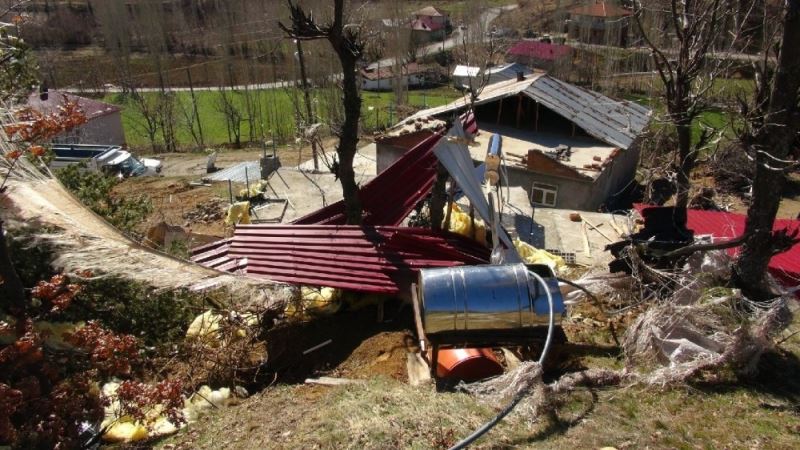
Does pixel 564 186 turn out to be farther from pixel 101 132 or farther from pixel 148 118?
pixel 148 118

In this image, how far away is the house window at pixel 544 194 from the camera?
66.7 feet

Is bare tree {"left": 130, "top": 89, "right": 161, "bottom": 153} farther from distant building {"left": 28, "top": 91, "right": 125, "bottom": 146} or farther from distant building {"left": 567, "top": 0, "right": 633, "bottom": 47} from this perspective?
distant building {"left": 567, "top": 0, "right": 633, "bottom": 47}

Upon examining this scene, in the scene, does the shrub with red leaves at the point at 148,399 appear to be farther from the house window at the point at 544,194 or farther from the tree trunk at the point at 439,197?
the house window at the point at 544,194

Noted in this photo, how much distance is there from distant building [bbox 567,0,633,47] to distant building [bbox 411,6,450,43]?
1519 cm

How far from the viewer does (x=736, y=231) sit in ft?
42.6

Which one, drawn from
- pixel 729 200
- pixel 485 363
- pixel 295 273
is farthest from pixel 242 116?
pixel 485 363

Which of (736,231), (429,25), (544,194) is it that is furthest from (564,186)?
(429,25)

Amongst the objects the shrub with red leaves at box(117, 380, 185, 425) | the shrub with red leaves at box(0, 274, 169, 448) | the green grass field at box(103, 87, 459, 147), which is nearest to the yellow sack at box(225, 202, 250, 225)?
the shrub with red leaves at box(0, 274, 169, 448)

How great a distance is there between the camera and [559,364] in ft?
26.8

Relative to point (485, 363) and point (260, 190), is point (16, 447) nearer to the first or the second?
point (485, 363)

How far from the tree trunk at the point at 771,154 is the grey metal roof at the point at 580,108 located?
14129 mm

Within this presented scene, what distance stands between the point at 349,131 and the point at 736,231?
30.6 feet

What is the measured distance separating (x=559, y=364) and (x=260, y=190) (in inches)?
520

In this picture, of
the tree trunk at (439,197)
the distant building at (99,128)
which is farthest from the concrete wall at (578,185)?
the distant building at (99,128)
